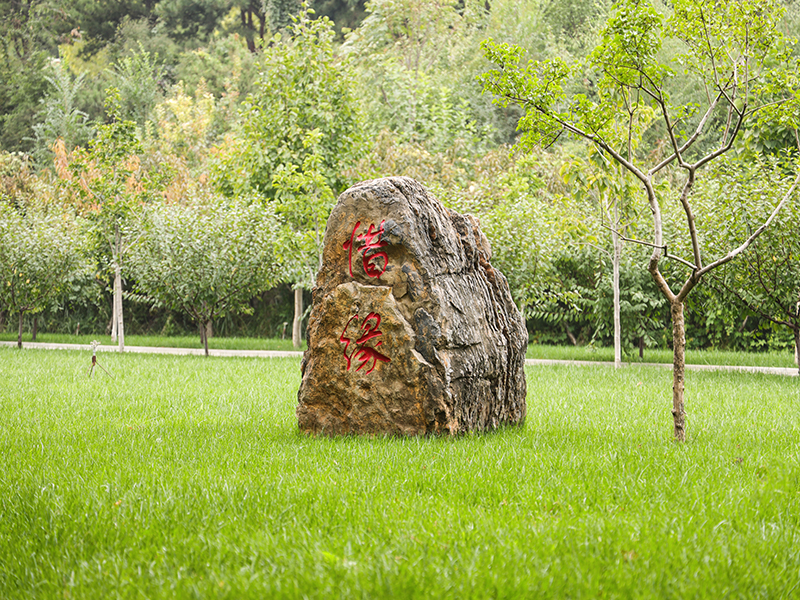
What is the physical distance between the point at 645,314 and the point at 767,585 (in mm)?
13323

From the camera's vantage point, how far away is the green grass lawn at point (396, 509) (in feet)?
9.82

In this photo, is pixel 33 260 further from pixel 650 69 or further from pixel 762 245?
pixel 762 245

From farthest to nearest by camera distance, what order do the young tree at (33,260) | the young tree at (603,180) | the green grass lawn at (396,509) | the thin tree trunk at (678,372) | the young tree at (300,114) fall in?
the young tree at (300,114) → the young tree at (33,260) → the young tree at (603,180) → the thin tree trunk at (678,372) → the green grass lawn at (396,509)

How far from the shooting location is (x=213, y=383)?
33.0 feet

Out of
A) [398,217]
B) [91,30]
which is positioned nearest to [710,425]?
[398,217]

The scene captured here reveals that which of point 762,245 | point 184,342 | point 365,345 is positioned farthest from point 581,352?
point 365,345

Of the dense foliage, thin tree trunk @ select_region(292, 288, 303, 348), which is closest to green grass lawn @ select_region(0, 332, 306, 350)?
thin tree trunk @ select_region(292, 288, 303, 348)

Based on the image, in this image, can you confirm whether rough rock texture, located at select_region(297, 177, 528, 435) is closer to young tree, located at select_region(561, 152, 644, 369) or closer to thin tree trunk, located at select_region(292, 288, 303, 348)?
young tree, located at select_region(561, 152, 644, 369)

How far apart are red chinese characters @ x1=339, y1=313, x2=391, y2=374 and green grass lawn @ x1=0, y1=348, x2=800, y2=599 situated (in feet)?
2.28

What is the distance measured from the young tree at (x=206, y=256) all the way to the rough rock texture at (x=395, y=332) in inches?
368

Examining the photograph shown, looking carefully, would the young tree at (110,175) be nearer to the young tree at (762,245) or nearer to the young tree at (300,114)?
the young tree at (300,114)

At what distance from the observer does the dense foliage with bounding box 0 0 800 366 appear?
11109mm

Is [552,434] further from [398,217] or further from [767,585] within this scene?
[767,585]

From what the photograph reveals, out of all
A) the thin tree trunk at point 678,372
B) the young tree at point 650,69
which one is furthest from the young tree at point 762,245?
the thin tree trunk at point 678,372
